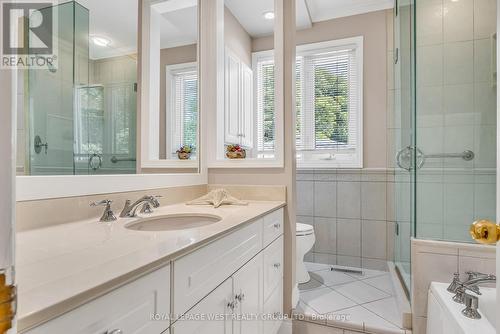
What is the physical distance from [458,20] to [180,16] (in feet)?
6.31

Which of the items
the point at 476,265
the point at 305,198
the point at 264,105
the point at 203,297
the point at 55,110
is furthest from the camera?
the point at 264,105

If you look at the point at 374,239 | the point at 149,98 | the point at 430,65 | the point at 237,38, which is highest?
the point at 237,38

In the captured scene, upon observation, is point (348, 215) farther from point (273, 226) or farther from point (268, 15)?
point (268, 15)

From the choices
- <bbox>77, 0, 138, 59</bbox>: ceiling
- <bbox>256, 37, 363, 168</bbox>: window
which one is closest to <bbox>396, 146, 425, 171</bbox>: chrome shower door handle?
<bbox>256, 37, 363, 168</bbox>: window

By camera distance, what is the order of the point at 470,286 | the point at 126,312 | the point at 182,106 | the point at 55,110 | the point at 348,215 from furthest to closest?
1. the point at 348,215
2. the point at 182,106
3. the point at 470,286
4. the point at 55,110
5. the point at 126,312

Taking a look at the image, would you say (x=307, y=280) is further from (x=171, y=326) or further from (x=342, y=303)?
(x=171, y=326)

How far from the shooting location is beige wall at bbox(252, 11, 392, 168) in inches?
102

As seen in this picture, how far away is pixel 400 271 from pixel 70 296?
2350mm

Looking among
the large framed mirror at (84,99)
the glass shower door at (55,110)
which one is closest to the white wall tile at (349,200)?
the large framed mirror at (84,99)

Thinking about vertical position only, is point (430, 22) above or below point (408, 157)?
above

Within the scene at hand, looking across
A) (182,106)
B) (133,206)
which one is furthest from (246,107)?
(133,206)

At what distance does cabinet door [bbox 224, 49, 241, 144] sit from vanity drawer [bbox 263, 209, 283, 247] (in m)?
0.81

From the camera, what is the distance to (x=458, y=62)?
1979 millimetres

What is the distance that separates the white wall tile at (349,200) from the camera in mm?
2631
